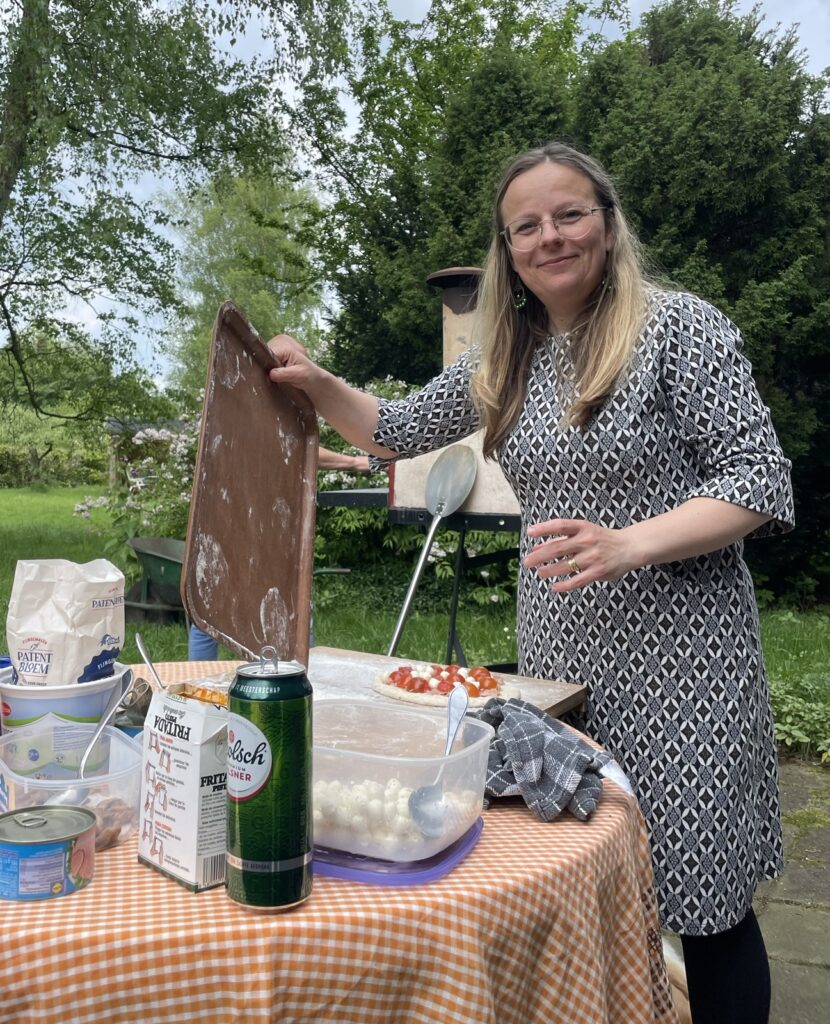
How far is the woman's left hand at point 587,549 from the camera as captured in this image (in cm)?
147

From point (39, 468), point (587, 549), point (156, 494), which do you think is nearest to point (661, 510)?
point (587, 549)

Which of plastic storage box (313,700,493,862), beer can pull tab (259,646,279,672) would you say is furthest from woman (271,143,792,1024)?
beer can pull tab (259,646,279,672)

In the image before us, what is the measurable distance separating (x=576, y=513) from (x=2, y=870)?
3.95ft

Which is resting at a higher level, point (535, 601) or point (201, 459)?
point (201, 459)

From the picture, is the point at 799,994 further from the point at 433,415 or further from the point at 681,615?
the point at 433,415

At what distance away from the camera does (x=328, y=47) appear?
42.6ft

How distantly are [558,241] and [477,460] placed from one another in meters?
2.40

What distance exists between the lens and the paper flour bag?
1.25 metres

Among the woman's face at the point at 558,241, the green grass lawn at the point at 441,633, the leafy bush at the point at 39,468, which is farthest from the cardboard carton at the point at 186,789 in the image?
the leafy bush at the point at 39,468

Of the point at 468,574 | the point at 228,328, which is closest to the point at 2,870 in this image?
the point at 228,328

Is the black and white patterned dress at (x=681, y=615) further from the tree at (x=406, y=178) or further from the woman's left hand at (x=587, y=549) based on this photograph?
the tree at (x=406, y=178)

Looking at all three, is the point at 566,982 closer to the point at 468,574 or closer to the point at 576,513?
the point at 576,513

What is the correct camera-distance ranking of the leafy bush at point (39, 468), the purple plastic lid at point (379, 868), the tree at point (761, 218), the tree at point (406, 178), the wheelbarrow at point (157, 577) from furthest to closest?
the leafy bush at point (39, 468)
the tree at point (406, 178)
the tree at point (761, 218)
the wheelbarrow at point (157, 577)
the purple plastic lid at point (379, 868)

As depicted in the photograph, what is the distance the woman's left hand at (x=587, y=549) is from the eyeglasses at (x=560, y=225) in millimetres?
644
